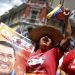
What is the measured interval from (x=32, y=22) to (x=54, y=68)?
886 mm

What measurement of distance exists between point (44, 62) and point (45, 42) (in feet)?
0.56

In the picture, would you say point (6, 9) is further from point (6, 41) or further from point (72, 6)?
point (6, 41)

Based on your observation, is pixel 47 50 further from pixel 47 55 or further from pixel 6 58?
pixel 6 58

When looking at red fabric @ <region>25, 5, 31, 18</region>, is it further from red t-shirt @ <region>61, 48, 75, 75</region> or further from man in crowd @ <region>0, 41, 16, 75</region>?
red t-shirt @ <region>61, 48, 75, 75</region>

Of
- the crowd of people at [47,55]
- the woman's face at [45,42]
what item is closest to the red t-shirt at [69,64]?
the crowd of people at [47,55]

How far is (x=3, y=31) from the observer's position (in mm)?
1729

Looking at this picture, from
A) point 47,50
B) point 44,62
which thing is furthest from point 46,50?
point 44,62

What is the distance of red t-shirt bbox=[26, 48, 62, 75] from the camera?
61.3 inches

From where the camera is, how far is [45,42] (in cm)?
171

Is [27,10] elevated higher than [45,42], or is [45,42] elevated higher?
[27,10]

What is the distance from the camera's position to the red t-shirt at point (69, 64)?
1.44 m

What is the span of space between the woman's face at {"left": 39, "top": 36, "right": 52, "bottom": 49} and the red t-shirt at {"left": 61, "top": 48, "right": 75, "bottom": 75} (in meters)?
0.20

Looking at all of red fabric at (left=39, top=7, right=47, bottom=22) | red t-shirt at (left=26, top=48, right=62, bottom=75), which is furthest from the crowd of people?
red fabric at (left=39, top=7, right=47, bottom=22)

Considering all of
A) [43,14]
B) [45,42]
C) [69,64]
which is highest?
[43,14]
